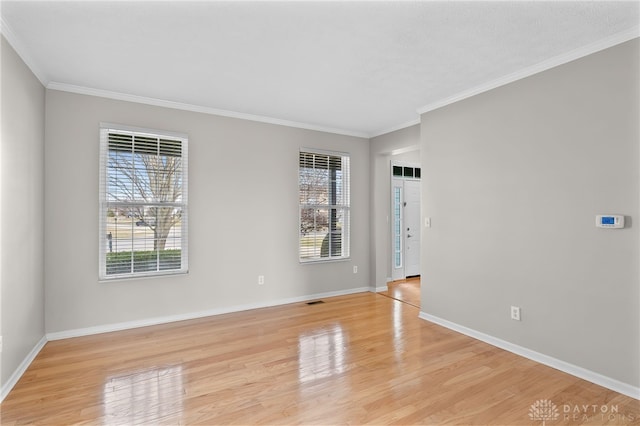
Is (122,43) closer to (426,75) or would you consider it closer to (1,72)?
(1,72)

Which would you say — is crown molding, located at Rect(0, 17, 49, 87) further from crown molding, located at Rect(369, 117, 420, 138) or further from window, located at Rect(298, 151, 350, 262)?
crown molding, located at Rect(369, 117, 420, 138)

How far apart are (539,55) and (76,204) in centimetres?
472

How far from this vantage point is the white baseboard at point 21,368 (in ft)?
7.96

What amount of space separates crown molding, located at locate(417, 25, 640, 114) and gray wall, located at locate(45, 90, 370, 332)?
2117 mm

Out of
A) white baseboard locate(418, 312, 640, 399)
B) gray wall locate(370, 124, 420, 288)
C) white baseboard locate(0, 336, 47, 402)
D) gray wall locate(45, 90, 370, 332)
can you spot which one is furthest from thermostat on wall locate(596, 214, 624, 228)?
white baseboard locate(0, 336, 47, 402)

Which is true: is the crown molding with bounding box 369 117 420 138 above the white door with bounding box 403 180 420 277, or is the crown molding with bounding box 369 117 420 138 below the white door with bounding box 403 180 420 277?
above

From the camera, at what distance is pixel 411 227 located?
6957 mm

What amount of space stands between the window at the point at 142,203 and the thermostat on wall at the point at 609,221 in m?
4.15

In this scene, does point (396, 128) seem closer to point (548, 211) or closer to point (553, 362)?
point (548, 211)

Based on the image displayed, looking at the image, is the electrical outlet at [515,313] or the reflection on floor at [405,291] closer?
the electrical outlet at [515,313]

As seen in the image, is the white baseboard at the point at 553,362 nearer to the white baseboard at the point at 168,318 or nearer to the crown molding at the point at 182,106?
the white baseboard at the point at 168,318

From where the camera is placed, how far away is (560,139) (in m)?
2.90

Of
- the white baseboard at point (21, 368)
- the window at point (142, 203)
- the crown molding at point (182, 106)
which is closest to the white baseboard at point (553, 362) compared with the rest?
the crown molding at point (182, 106)

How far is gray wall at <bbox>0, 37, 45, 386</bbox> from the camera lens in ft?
8.11
